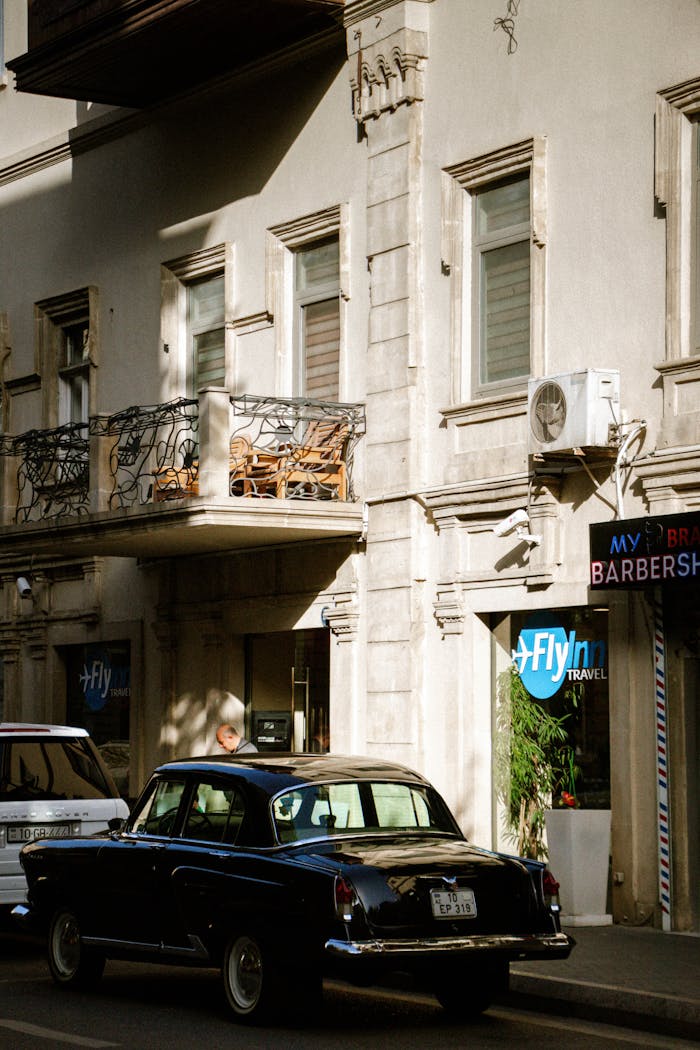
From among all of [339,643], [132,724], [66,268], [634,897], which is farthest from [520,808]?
[66,268]

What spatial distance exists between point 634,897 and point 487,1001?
3.65 meters

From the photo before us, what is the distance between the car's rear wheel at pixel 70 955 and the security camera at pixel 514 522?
17.5 feet

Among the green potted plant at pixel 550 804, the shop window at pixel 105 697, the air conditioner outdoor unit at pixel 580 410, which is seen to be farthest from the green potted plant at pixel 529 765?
the shop window at pixel 105 697

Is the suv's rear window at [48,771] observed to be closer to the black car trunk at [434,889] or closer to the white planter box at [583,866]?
the white planter box at [583,866]

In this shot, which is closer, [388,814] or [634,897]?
[388,814]

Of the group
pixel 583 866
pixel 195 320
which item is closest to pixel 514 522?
pixel 583 866

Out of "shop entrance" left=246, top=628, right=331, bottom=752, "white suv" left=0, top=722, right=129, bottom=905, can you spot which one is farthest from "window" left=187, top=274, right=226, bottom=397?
"white suv" left=0, top=722, right=129, bottom=905

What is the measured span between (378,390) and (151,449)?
8.66 feet

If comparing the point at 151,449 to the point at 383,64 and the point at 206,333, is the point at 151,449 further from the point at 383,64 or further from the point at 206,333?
the point at 383,64

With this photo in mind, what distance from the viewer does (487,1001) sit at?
10.8m

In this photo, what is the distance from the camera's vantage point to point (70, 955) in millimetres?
11984

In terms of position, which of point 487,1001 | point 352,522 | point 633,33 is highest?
point 633,33

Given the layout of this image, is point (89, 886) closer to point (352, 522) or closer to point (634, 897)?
point (634, 897)

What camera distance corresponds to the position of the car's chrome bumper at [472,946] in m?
9.50
